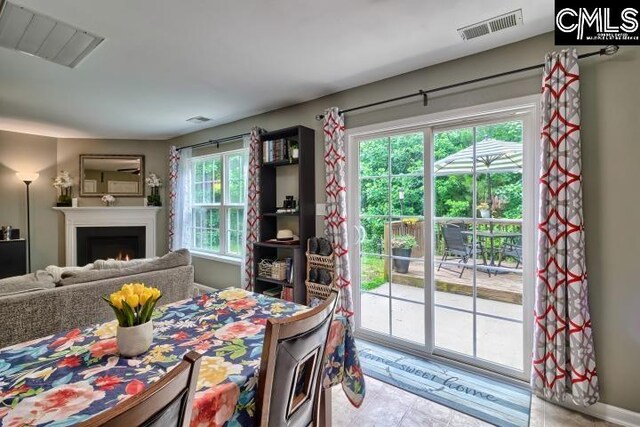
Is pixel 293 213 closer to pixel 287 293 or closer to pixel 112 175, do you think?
pixel 287 293

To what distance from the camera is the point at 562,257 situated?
1.83 meters

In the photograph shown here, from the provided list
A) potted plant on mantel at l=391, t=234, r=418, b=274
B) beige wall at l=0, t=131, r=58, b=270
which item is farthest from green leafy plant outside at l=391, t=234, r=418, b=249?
beige wall at l=0, t=131, r=58, b=270

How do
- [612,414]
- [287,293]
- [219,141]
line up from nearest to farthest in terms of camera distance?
1. [612,414]
2. [287,293]
3. [219,141]

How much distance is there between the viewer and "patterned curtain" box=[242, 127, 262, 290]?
3465mm

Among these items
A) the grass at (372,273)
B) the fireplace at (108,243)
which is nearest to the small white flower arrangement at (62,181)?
the fireplace at (108,243)

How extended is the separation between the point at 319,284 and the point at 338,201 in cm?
82

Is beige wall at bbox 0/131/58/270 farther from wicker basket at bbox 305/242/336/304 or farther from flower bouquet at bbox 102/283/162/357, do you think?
flower bouquet at bbox 102/283/162/357

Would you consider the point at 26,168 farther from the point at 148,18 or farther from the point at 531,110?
the point at 531,110

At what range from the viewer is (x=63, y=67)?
96.0 inches

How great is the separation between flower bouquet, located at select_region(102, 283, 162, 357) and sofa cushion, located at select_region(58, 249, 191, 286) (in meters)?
1.27

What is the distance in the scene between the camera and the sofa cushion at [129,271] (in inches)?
82.7

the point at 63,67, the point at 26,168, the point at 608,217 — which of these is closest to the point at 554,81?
the point at 608,217

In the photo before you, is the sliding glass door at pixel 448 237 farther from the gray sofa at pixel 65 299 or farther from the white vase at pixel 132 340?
the white vase at pixel 132 340

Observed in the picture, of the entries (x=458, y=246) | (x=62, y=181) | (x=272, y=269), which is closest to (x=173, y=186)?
(x=62, y=181)
